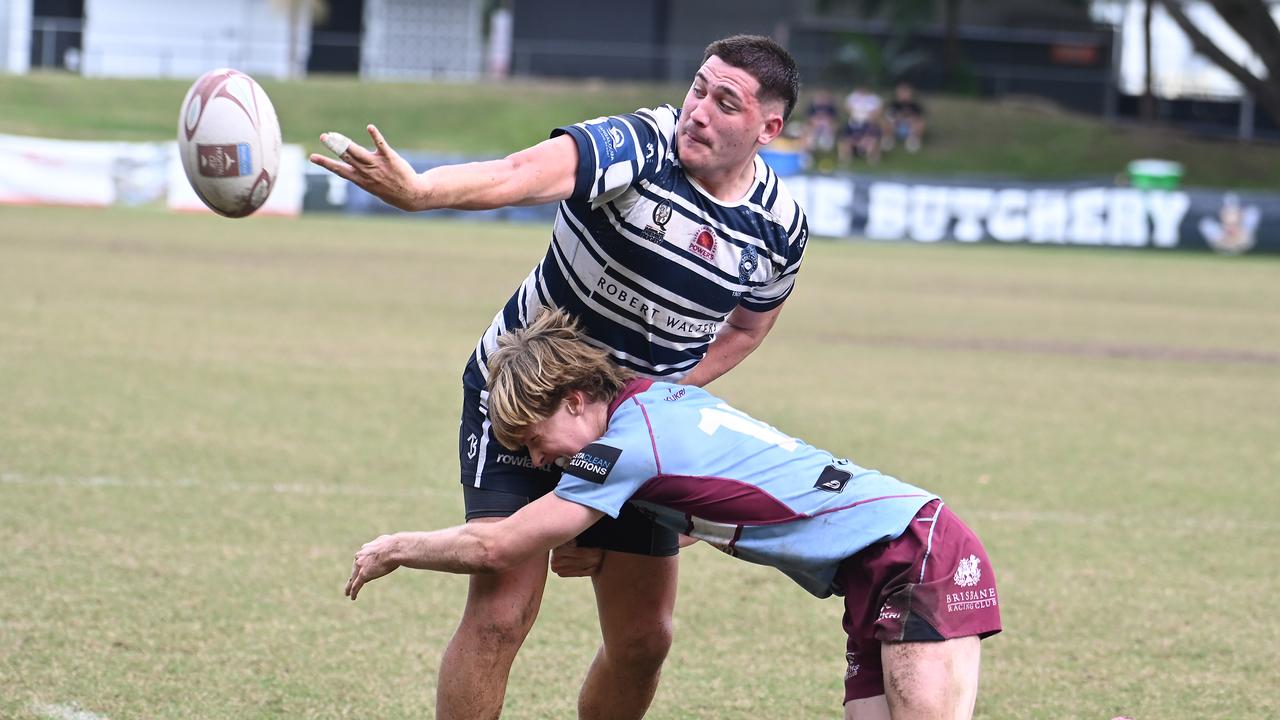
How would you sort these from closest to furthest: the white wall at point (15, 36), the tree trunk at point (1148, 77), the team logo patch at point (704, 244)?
the team logo patch at point (704, 244)
the tree trunk at point (1148, 77)
the white wall at point (15, 36)

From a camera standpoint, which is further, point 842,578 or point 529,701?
point 529,701

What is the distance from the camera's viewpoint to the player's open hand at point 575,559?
14.9ft

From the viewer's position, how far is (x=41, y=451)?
338 inches

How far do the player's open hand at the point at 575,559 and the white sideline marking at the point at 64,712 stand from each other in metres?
1.47

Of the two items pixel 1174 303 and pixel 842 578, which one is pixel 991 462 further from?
pixel 1174 303

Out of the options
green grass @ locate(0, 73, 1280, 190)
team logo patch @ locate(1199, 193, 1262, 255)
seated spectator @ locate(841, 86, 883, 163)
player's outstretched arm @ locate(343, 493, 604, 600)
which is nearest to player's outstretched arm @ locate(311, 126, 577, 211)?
player's outstretched arm @ locate(343, 493, 604, 600)

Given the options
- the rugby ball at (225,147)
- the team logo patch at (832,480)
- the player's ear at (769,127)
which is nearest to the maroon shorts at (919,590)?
the team logo patch at (832,480)

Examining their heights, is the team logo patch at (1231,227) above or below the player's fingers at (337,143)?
below

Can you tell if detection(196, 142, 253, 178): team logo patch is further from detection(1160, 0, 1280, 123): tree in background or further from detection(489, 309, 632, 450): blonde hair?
detection(1160, 0, 1280, 123): tree in background

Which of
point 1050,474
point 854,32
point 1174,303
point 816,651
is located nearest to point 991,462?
point 1050,474

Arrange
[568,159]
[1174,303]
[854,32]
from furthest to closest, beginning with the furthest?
[854,32] < [1174,303] < [568,159]

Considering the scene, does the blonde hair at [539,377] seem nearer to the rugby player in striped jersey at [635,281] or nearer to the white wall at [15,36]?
the rugby player in striped jersey at [635,281]

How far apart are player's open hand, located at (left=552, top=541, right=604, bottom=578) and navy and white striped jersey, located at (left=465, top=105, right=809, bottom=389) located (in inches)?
21.3

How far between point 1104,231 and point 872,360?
18.5m
